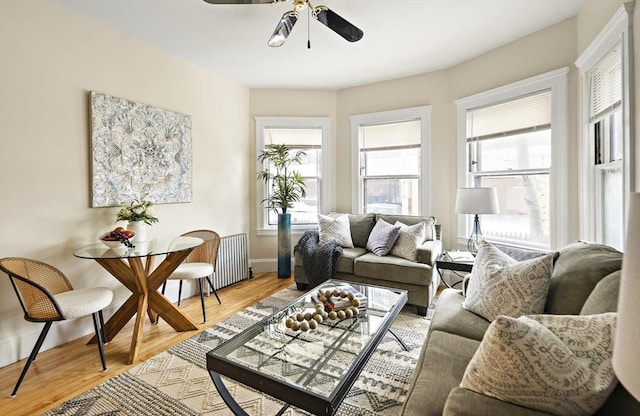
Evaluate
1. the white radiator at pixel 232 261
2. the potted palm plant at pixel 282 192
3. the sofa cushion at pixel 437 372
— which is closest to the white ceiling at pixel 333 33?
the potted palm plant at pixel 282 192

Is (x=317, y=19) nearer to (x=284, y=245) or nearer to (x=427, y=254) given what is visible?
(x=427, y=254)

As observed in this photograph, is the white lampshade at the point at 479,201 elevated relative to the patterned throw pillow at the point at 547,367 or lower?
elevated

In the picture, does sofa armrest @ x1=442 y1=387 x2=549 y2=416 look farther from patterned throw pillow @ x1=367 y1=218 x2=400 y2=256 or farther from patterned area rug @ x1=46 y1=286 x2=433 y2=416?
patterned throw pillow @ x1=367 y1=218 x2=400 y2=256

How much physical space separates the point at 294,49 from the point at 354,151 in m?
1.68

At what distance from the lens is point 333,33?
9.79ft

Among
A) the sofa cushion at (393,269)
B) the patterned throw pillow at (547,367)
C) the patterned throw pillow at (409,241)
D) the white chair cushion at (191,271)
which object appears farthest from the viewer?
the patterned throw pillow at (409,241)

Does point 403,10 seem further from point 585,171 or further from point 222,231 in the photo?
point 222,231

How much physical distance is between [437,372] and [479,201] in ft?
6.73

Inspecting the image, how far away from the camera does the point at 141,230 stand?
2744 millimetres

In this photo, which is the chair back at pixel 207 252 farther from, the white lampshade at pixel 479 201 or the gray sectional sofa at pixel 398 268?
the white lampshade at pixel 479 201

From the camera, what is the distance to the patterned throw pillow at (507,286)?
64.9 inches

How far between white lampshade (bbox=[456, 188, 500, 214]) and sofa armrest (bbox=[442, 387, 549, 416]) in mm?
2252

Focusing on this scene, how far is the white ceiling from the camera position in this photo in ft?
8.39

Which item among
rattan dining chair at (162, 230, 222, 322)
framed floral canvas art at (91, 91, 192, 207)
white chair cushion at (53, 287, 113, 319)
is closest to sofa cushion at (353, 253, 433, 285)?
rattan dining chair at (162, 230, 222, 322)
